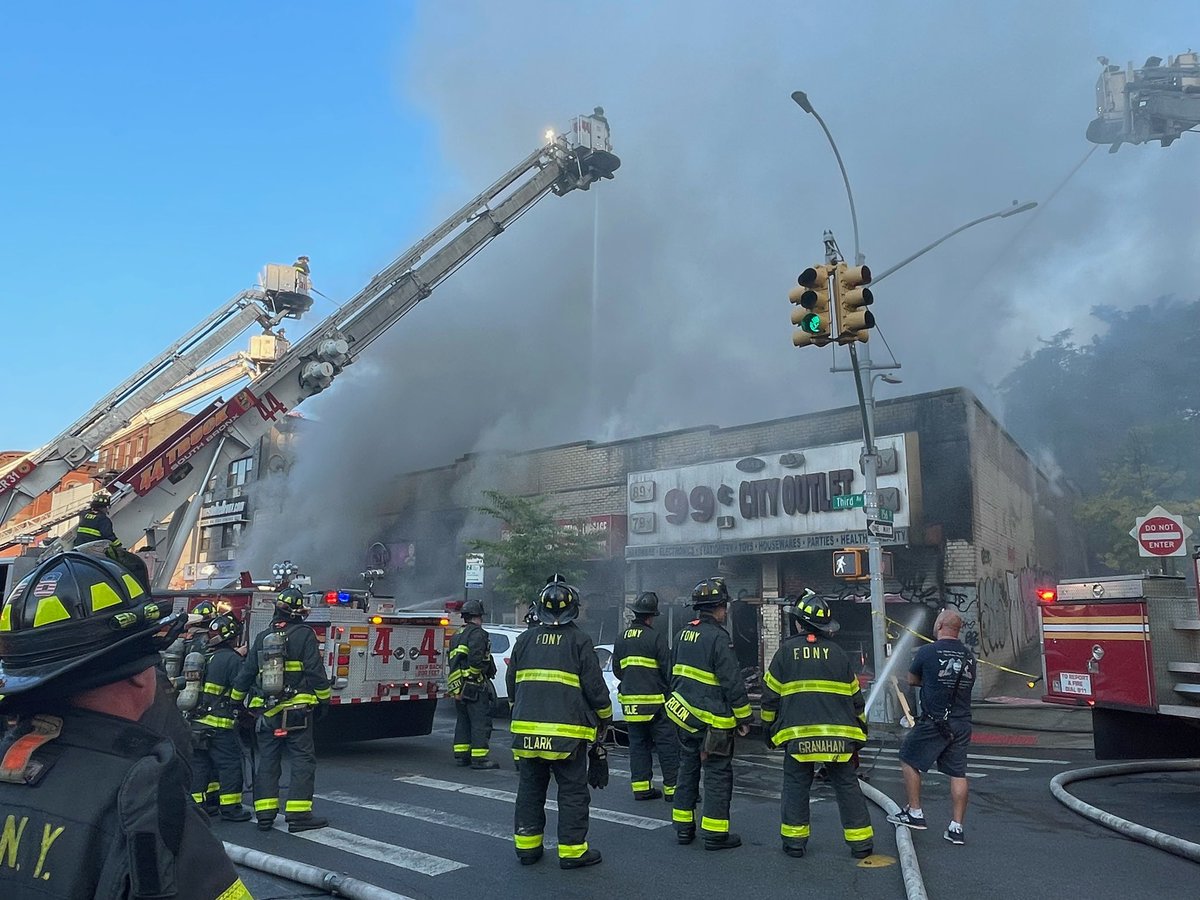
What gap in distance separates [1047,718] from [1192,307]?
3282cm

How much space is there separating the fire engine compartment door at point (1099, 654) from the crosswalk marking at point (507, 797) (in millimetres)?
3324

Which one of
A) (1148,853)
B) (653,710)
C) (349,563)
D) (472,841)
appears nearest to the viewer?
(1148,853)

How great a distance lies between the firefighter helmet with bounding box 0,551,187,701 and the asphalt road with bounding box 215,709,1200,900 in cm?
367

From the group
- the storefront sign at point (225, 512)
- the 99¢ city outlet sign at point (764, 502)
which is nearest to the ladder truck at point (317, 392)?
the 99¢ city outlet sign at point (764, 502)

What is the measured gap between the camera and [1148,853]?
5.50 meters

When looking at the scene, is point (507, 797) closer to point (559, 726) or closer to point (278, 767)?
point (278, 767)

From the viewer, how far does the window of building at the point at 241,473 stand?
1178 inches

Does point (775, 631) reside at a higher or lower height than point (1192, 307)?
lower

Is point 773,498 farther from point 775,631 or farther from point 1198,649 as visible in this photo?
point 1198,649

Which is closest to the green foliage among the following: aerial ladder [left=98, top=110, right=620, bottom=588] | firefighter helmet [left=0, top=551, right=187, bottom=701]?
aerial ladder [left=98, top=110, right=620, bottom=588]

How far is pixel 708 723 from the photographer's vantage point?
570 cm

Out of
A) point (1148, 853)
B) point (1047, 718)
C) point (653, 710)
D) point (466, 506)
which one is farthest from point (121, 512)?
point (1047, 718)

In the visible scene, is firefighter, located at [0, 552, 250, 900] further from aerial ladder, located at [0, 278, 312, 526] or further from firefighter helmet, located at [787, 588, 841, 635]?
aerial ladder, located at [0, 278, 312, 526]

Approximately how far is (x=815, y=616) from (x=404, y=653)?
5.81m
